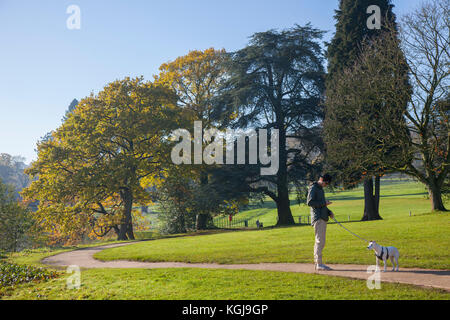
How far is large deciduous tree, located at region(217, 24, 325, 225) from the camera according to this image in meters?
28.0

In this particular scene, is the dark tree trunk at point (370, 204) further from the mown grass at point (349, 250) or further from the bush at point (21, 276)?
the bush at point (21, 276)

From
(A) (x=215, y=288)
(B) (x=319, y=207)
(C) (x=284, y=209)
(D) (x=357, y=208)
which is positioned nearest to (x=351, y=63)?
(C) (x=284, y=209)

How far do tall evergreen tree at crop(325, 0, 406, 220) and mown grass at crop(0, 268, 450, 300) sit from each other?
16.1 meters

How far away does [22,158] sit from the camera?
458 feet

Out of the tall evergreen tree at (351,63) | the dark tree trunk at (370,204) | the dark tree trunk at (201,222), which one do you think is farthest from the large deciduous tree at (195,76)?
the dark tree trunk at (370,204)

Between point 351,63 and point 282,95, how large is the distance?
18.8ft

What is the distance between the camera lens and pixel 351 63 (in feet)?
85.8

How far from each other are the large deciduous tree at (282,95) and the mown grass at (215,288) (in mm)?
19151

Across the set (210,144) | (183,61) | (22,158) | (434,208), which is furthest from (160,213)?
(22,158)

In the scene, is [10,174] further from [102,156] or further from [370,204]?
[370,204]

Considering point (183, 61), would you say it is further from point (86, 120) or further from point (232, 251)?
point (232, 251)

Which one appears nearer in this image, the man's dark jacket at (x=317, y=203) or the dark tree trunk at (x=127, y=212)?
the man's dark jacket at (x=317, y=203)

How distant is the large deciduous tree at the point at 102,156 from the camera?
86.5ft

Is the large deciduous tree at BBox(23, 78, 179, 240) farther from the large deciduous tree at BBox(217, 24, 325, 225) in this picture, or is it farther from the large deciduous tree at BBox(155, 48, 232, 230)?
the large deciduous tree at BBox(217, 24, 325, 225)
